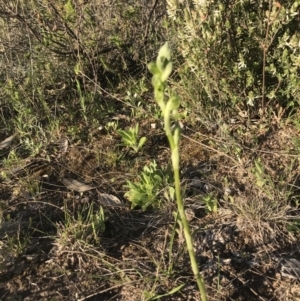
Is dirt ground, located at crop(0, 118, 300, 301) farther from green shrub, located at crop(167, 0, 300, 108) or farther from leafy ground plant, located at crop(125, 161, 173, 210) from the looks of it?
green shrub, located at crop(167, 0, 300, 108)

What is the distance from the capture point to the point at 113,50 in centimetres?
367

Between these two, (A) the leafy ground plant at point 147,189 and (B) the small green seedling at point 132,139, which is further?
(B) the small green seedling at point 132,139

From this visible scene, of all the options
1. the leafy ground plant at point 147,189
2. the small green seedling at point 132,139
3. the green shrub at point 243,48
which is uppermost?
the green shrub at point 243,48

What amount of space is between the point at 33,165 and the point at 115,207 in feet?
2.35

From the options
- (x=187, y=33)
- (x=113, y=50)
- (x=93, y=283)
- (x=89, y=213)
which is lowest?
(x=93, y=283)

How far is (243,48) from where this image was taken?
2.64 m

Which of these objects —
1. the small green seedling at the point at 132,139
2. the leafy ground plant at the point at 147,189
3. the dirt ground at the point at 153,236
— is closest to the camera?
the dirt ground at the point at 153,236

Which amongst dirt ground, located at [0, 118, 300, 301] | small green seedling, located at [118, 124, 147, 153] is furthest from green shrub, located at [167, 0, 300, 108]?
small green seedling, located at [118, 124, 147, 153]

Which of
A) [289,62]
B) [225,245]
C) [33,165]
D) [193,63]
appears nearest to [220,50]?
[193,63]

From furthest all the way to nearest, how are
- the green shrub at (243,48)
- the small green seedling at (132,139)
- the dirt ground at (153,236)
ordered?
the small green seedling at (132,139) → the green shrub at (243,48) → the dirt ground at (153,236)

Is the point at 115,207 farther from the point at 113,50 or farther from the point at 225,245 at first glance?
the point at 113,50

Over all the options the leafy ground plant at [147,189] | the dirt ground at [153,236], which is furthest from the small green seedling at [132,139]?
the leafy ground plant at [147,189]

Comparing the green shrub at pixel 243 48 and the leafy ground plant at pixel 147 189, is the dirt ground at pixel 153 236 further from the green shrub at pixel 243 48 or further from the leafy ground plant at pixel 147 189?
the green shrub at pixel 243 48

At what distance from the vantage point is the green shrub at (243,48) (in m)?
2.47
